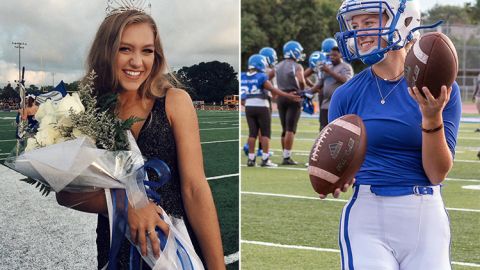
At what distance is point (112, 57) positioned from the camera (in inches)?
136

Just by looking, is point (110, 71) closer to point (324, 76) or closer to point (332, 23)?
point (324, 76)

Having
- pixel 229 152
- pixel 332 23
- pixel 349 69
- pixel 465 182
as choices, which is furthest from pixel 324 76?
pixel 332 23

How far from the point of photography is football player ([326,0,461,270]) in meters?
3.35

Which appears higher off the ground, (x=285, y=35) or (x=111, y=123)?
(x=285, y=35)

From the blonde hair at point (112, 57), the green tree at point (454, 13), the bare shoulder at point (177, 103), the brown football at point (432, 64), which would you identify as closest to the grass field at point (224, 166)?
the bare shoulder at point (177, 103)

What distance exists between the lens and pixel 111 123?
3.32m

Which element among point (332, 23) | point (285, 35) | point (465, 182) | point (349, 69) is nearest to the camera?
point (465, 182)

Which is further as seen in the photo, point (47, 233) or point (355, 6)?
point (47, 233)

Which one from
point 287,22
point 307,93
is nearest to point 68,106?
point 307,93

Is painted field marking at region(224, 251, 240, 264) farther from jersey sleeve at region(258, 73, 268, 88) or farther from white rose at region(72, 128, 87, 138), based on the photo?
jersey sleeve at region(258, 73, 268, 88)

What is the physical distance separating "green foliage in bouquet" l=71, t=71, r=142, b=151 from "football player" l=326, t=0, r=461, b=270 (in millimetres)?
879

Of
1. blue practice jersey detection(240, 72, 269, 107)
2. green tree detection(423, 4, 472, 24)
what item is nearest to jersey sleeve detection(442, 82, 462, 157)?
blue practice jersey detection(240, 72, 269, 107)

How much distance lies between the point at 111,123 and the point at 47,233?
0.70 meters

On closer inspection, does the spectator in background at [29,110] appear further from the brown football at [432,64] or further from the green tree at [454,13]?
the green tree at [454,13]
